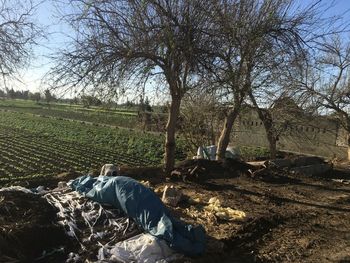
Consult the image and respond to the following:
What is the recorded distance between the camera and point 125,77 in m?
9.34

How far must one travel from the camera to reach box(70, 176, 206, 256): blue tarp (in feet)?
18.6

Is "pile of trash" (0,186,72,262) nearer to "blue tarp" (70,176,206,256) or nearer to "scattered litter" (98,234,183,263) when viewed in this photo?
"scattered litter" (98,234,183,263)

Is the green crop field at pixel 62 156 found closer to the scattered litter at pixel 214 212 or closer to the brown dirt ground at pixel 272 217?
the brown dirt ground at pixel 272 217

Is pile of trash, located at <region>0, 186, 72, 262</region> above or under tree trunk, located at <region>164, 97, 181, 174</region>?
under

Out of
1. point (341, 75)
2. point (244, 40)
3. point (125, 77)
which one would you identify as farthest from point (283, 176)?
point (341, 75)

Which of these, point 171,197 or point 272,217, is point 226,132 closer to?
point 171,197

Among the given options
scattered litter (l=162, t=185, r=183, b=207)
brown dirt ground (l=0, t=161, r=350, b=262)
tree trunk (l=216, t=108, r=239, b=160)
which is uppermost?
tree trunk (l=216, t=108, r=239, b=160)

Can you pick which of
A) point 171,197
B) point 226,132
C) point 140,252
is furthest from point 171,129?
point 140,252

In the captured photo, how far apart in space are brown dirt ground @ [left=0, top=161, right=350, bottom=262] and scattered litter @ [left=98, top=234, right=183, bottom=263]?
0.30m

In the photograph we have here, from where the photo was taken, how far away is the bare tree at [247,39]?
948cm

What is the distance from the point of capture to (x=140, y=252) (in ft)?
17.8

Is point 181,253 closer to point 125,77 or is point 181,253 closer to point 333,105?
point 125,77

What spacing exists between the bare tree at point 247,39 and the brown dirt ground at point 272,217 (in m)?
2.65

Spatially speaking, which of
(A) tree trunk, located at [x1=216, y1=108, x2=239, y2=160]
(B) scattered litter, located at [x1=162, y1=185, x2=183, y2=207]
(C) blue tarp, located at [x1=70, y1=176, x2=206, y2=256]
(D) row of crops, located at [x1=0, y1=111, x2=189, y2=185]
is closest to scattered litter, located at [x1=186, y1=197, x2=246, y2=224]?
(B) scattered litter, located at [x1=162, y1=185, x2=183, y2=207]
